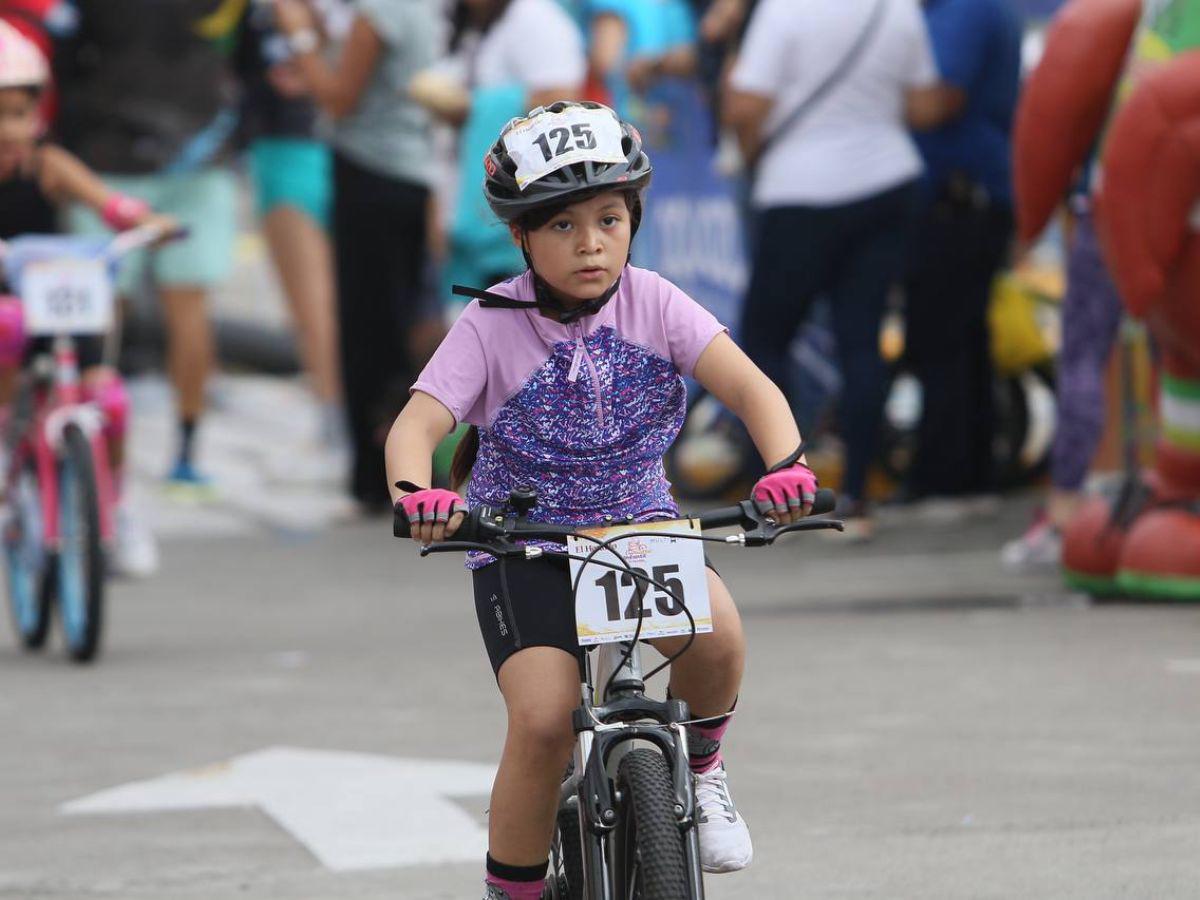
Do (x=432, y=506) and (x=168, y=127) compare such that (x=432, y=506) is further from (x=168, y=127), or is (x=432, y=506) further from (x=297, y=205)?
(x=297, y=205)

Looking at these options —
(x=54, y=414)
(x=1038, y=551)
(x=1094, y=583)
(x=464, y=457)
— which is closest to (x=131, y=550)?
(x=54, y=414)

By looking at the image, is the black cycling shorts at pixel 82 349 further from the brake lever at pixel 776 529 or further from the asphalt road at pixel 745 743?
the brake lever at pixel 776 529

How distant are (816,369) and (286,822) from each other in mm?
6659

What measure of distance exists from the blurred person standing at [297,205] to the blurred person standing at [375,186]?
0.96m

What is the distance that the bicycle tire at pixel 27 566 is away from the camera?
9.10 meters

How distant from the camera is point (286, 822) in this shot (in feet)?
20.4

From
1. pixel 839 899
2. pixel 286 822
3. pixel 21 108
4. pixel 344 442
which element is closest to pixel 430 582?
pixel 21 108

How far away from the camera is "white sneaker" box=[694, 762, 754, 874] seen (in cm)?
449

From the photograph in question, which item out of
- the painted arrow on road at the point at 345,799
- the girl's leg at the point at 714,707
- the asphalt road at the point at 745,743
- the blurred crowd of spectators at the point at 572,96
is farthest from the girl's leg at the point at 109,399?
the girl's leg at the point at 714,707

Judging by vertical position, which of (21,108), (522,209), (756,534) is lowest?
(756,534)

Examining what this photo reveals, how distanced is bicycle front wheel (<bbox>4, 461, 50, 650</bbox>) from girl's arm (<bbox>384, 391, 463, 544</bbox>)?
15.2 feet

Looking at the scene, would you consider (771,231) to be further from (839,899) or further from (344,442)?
(839,899)

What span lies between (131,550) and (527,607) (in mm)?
6546

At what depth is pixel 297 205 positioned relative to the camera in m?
14.2
